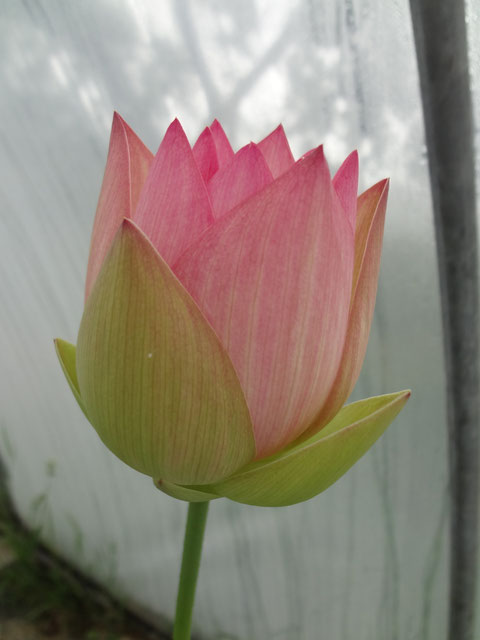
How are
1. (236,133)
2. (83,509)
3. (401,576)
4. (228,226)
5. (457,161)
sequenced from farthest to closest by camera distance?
(83,509)
(401,576)
(236,133)
(457,161)
(228,226)

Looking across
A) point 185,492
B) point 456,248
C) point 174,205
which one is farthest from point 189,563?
point 456,248

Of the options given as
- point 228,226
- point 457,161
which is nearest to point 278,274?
point 228,226

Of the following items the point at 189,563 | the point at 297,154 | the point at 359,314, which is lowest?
the point at 189,563

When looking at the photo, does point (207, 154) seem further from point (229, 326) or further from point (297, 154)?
point (297, 154)

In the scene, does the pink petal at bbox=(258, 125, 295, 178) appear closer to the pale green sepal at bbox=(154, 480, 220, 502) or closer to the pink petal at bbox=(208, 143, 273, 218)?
the pink petal at bbox=(208, 143, 273, 218)

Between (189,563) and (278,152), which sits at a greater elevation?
(278,152)

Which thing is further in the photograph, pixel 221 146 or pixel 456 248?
pixel 456 248

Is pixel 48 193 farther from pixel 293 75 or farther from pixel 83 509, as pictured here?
pixel 83 509
